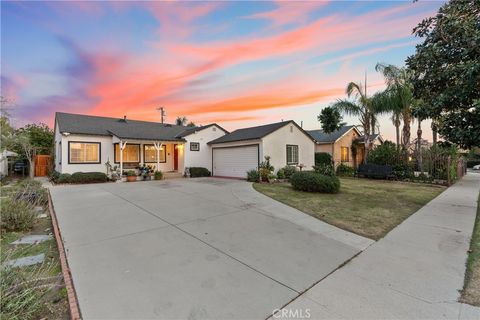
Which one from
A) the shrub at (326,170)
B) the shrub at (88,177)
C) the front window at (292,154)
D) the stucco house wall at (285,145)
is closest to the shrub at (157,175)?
the shrub at (88,177)

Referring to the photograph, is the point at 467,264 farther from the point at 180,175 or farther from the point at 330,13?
the point at 180,175

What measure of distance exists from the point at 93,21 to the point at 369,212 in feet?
39.3

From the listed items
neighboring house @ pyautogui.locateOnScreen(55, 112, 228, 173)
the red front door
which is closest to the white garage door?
neighboring house @ pyautogui.locateOnScreen(55, 112, 228, 173)

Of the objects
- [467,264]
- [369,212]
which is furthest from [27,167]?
[467,264]

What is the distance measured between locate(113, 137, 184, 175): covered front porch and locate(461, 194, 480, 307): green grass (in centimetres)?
1601

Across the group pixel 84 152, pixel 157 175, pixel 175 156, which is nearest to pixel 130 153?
pixel 84 152

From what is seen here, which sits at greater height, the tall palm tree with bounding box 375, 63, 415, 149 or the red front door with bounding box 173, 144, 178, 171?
the tall palm tree with bounding box 375, 63, 415, 149

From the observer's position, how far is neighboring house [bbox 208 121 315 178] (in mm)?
15250

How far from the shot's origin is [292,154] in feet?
55.3

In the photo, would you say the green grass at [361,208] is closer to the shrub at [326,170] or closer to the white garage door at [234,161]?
the shrub at [326,170]

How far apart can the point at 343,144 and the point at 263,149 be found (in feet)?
37.6

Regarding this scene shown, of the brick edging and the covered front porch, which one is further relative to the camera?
the covered front porch

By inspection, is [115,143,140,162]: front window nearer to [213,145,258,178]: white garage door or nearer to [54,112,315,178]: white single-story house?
[54,112,315,178]: white single-story house

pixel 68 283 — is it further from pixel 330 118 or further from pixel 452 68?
pixel 330 118
